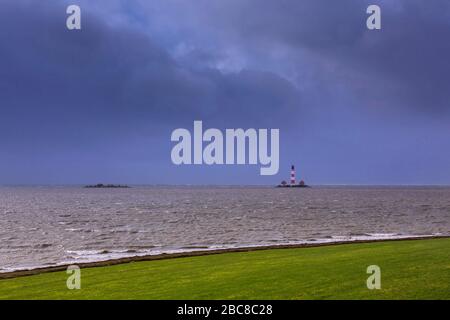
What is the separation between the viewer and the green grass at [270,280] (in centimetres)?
1356

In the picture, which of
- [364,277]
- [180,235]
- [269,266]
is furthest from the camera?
[180,235]

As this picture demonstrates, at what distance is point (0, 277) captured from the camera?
22.4m

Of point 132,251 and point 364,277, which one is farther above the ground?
point 364,277

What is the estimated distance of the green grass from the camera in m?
13.6

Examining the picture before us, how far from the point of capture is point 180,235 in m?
50.6

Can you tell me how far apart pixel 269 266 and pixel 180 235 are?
32541 mm

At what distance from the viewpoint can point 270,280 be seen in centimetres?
1568
